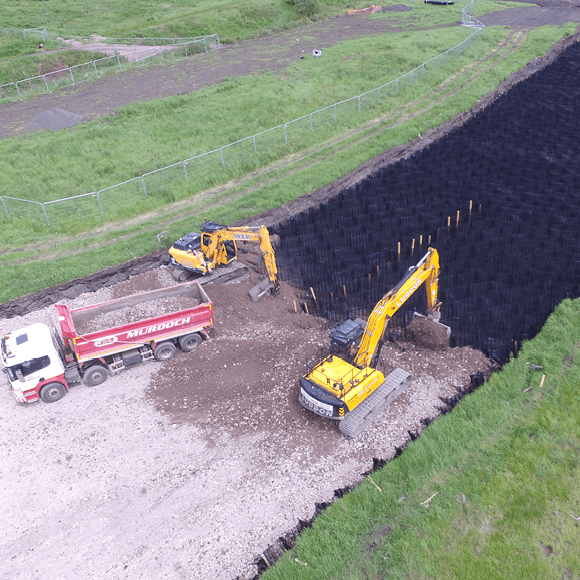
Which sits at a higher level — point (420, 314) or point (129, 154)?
point (129, 154)

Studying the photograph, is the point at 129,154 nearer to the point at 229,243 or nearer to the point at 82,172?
the point at 82,172

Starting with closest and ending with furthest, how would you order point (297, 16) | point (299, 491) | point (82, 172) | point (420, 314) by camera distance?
point (299, 491)
point (420, 314)
point (82, 172)
point (297, 16)

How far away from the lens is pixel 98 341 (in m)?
17.2

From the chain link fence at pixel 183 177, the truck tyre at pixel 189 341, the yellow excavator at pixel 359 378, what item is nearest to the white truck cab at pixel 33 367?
the truck tyre at pixel 189 341

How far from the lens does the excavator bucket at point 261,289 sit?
20938mm

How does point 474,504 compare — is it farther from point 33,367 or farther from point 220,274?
point 33,367

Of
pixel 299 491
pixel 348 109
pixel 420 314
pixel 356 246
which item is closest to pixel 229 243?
pixel 356 246

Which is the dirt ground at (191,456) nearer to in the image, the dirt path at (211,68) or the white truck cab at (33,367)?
the white truck cab at (33,367)

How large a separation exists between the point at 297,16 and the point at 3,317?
53.7 metres

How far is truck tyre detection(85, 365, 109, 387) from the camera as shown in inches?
689

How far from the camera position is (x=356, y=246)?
76.6 feet

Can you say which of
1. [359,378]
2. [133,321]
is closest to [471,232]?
[359,378]

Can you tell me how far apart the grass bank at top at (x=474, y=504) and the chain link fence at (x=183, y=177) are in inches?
847

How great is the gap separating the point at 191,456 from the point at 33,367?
20.2ft
